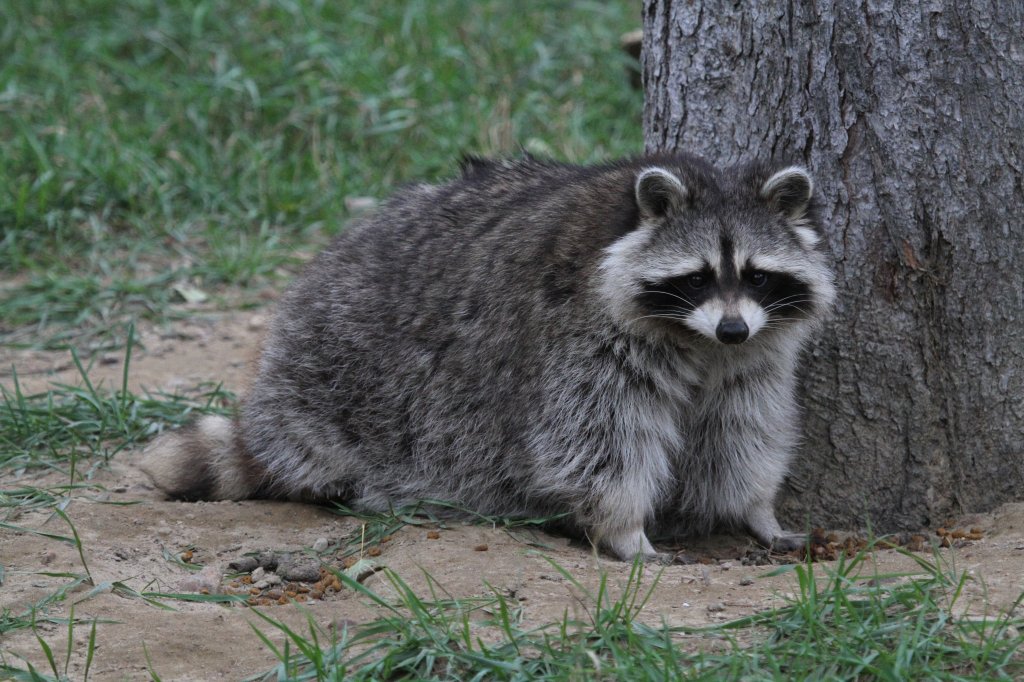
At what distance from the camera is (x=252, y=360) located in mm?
4699

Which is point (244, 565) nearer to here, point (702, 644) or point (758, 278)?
point (702, 644)

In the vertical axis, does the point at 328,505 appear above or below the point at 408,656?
below

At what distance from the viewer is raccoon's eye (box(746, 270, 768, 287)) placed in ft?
12.0

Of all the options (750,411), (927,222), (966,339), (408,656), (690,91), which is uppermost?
(690,91)

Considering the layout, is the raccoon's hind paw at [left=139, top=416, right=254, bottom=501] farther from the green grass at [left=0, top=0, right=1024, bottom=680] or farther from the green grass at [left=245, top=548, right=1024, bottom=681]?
the green grass at [left=245, top=548, right=1024, bottom=681]

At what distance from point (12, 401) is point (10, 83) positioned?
3181 millimetres

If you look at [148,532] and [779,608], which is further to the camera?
[148,532]

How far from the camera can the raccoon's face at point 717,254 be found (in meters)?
3.63

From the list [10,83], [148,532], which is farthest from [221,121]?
[148,532]

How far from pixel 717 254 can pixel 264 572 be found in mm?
1655

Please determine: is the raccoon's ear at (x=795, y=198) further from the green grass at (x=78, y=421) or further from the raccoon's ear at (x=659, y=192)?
the green grass at (x=78, y=421)

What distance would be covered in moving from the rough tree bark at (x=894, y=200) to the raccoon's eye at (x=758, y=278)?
12.3 inches

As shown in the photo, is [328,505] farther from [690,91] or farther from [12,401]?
[690,91]

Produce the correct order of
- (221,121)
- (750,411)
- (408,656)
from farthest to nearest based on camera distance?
(221,121), (750,411), (408,656)
